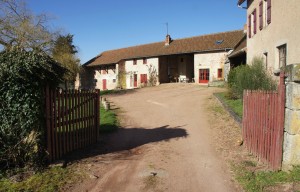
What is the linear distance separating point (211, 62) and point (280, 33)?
18.5 m

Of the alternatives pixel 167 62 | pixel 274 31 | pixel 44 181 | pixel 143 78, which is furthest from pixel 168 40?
pixel 44 181

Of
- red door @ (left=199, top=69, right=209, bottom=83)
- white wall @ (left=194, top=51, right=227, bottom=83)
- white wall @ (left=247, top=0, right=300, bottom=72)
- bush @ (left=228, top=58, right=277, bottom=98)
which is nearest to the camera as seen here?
white wall @ (left=247, top=0, right=300, bottom=72)

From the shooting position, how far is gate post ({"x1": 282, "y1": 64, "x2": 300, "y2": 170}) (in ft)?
17.1

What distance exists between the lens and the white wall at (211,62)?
30697mm

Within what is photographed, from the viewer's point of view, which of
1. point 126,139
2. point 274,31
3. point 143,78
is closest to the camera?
point 126,139

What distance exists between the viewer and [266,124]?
6.17 m

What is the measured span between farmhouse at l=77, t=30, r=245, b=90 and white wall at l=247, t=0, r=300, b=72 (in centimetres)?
1170

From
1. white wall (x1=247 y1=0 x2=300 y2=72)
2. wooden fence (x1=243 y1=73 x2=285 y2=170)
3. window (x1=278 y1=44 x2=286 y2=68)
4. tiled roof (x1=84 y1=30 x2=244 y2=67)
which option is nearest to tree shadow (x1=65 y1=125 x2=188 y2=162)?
wooden fence (x1=243 y1=73 x2=285 y2=170)

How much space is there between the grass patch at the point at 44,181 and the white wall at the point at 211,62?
26659 millimetres

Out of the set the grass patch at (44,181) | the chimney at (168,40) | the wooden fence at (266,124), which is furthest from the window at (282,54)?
the chimney at (168,40)

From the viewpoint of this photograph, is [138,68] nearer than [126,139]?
No

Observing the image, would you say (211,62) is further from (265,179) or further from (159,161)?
(265,179)

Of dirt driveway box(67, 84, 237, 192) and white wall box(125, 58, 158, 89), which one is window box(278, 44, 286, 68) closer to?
dirt driveway box(67, 84, 237, 192)

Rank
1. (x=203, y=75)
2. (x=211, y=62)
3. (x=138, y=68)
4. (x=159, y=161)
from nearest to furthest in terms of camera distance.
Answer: (x=159, y=161) → (x=211, y=62) → (x=203, y=75) → (x=138, y=68)
